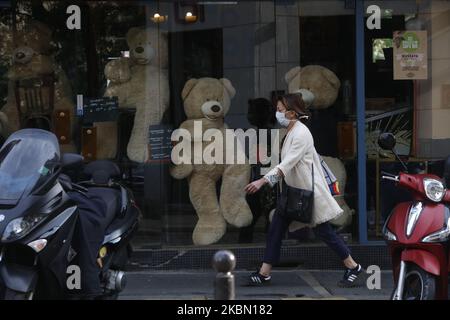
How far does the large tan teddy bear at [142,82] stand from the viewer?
848 cm

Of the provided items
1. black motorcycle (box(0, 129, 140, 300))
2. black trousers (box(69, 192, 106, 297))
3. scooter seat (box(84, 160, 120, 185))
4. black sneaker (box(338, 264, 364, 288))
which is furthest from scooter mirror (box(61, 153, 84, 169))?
black sneaker (box(338, 264, 364, 288))

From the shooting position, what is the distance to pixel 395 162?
330 inches

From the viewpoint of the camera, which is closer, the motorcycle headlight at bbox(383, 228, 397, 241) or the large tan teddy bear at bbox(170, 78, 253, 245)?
the motorcycle headlight at bbox(383, 228, 397, 241)

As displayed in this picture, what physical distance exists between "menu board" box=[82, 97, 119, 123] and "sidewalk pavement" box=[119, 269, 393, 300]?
5.82ft

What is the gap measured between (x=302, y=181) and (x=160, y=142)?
2076mm

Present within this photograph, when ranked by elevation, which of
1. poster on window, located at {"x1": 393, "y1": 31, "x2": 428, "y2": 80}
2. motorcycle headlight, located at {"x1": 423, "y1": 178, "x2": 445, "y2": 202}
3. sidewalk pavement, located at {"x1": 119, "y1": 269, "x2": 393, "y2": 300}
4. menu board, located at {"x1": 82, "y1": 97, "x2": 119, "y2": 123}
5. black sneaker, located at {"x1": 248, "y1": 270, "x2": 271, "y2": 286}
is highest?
poster on window, located at {"x1": 393, "y1": 31, "x2": 428, "y2": 80}

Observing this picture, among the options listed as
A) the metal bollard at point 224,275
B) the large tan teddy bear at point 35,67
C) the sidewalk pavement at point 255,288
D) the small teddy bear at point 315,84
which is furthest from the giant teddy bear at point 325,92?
the metal bollard at point 224,275

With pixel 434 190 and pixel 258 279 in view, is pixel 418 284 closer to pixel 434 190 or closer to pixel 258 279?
pixel 434 190

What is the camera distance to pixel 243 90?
27.7ft

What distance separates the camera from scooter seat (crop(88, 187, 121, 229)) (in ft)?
18.9

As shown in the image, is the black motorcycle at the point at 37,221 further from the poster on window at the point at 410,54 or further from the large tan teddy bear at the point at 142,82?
the poster on window at the point at 410,54

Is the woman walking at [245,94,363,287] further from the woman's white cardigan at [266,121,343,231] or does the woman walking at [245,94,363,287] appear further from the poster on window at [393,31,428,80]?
the poster on window at [393,31,428,80]

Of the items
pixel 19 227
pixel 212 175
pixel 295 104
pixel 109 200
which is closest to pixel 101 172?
pixel 109 200
